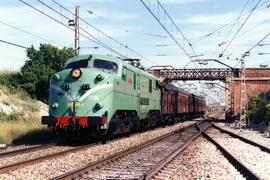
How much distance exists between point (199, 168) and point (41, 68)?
38244 mm

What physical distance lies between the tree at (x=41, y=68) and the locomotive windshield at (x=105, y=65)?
91.0 feet

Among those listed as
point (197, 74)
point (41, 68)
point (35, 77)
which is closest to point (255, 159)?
point (35, 77)

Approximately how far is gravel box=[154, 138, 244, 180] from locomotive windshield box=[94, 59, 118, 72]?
5.10 metres

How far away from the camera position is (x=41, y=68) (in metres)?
Result: 48.1

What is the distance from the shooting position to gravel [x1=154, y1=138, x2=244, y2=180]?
34.4 feet

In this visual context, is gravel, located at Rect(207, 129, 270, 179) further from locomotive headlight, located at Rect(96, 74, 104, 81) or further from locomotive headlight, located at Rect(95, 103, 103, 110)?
locomotive headlight, located at Rect(96, 74, 104, 81)

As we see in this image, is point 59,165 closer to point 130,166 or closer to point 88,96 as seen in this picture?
point 130,166

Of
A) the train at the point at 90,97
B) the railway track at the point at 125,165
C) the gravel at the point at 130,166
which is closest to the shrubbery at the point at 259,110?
the train at the point at 90,97

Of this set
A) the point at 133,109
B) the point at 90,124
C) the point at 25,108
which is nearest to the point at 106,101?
the point at 90,124

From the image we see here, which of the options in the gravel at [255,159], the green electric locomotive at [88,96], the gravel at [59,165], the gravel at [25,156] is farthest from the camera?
the green electric locomotive at [88,96]

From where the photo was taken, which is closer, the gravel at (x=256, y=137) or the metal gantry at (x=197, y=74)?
the gravel at (x=256, y=137)

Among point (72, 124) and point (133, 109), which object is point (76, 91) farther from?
point (133, 109)

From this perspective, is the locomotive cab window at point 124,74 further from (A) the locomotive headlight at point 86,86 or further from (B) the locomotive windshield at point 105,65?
(A) the locomotive headlight at point 86,86

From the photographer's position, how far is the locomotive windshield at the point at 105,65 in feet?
62.5
